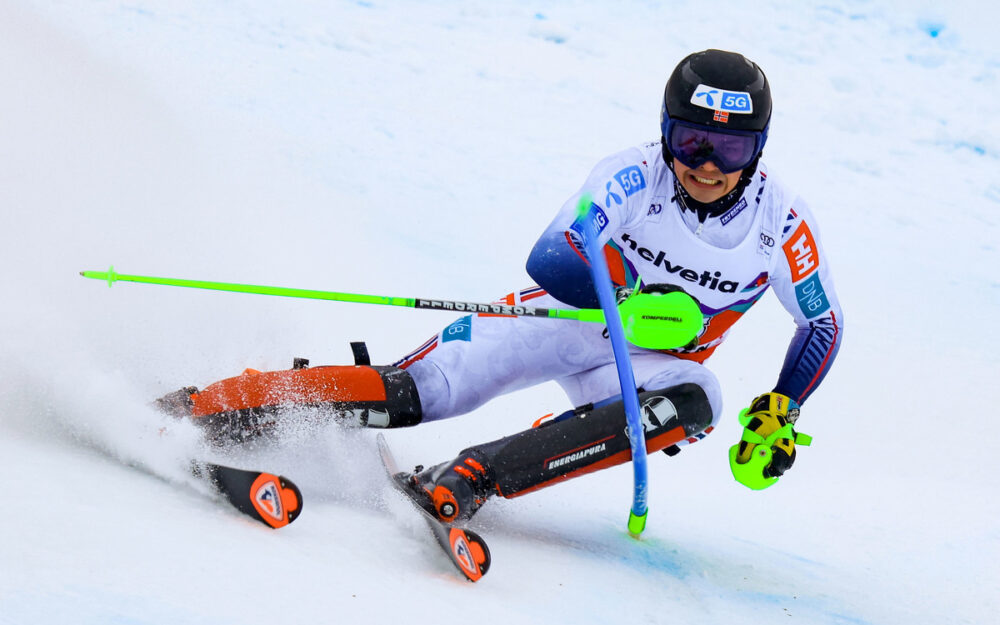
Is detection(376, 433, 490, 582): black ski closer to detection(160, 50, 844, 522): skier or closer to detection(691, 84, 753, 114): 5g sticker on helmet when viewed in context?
detection(160, 50, 844, 522): skier

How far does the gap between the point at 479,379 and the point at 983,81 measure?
347 inches

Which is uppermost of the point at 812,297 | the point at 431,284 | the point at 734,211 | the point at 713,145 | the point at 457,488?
the point at 713,145

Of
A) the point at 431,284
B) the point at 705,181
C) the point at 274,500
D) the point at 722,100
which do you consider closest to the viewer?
the point at 274,500

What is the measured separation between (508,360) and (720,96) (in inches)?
38.5

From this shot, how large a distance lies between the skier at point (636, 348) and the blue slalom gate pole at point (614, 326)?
3 cm

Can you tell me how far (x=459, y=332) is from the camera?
2.91 metres

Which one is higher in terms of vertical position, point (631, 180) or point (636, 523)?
point (631, 180)

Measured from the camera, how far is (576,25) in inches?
391

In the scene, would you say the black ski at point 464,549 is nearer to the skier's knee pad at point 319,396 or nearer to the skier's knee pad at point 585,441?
the skier's knee pad at point 585,441

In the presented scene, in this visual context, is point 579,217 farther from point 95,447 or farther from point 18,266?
point 18,266

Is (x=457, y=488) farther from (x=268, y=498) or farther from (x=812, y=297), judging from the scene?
(x=812, y=297)

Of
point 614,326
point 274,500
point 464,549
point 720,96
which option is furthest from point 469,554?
point 720,96

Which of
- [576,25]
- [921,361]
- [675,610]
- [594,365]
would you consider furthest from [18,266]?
[576,25]

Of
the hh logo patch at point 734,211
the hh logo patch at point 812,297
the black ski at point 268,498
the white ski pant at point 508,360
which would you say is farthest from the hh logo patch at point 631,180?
the black ski at point 268,498
